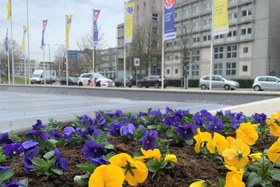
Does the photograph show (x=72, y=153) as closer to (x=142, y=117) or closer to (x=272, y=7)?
(x=142, y=117)

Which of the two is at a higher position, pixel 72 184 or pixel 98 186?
pixel 98 186

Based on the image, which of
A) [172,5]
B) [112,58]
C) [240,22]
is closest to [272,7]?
[240,22]

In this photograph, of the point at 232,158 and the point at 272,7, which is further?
the point at 272,7

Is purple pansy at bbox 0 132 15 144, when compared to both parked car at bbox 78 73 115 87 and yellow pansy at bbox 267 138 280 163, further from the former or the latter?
parked car at bbox 78 73 115 87

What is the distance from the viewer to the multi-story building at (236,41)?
49.6 metres

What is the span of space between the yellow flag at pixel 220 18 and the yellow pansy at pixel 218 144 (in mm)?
16056

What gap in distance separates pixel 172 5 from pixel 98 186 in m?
18.8

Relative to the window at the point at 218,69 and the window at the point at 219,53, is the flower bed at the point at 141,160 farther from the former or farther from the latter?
the window at the point at 219,53

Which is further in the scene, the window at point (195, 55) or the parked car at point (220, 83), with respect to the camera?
the window at point (195, 55)

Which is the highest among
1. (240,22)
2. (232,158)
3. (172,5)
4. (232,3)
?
(232,3)

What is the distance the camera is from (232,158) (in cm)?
178

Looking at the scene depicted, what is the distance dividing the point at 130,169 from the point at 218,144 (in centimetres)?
89

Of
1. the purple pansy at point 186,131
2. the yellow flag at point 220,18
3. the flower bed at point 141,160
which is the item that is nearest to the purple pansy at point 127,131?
the flower bed at point 141,160

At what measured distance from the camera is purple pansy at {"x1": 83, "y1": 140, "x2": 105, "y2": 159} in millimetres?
2051
